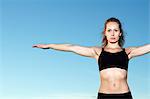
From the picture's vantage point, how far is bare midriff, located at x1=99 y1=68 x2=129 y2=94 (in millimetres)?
12320

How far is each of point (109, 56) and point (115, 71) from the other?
0.45m

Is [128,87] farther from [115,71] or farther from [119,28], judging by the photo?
[119,28]

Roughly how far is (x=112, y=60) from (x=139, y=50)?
1020 mm

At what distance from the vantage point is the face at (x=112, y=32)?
41.4 feet

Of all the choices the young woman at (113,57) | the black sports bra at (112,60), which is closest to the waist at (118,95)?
the young woman at (113,57)

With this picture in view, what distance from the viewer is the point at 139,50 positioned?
1305cm

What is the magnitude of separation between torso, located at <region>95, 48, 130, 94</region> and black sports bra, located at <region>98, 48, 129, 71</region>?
109 mm

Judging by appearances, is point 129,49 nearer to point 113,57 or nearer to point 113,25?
point 113,57

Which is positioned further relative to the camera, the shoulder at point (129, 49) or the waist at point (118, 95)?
the shoulder at point (129, 49)

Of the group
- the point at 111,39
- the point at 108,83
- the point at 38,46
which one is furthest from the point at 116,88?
the point at 38,46

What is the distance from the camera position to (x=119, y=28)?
1272cm

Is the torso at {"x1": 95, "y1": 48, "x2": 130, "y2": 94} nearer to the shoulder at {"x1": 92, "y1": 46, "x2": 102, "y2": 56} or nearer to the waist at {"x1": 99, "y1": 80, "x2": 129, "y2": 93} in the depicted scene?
the waist at {"x1": 99, "y1": 80, "x2": 129, "y2": 93}

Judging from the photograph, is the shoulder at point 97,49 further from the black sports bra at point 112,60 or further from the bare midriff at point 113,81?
the bare midriff at point 113,81

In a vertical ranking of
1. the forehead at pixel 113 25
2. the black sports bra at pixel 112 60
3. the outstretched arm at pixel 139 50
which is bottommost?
the black sports bra at pixel 112 60
